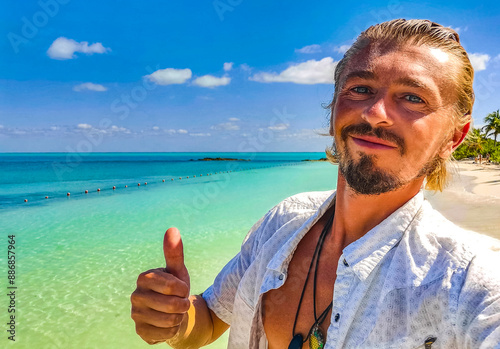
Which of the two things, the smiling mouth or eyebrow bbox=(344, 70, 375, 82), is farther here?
eyebrow bbox=(344, 70, 375, 82)

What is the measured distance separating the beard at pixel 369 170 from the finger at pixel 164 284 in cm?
76

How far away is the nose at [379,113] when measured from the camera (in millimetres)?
1297

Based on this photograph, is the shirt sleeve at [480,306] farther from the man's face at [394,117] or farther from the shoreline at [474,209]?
the shoreline at [474,209]

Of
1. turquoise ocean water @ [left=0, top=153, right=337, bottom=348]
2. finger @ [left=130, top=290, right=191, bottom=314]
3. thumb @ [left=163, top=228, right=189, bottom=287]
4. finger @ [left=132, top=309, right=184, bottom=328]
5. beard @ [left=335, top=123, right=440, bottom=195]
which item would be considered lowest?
turquoise ocean water @ [left=0, top=153, right=337, bottom=348]

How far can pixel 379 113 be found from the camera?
1.30 meters

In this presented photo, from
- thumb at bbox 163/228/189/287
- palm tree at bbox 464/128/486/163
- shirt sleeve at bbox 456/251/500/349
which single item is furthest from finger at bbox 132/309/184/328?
palm tree at bbox 464/128/486/163

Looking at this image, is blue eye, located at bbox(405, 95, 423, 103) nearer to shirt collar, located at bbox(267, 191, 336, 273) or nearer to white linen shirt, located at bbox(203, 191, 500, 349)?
white linen shirt, located at bbox(203, 191, 500, 349)

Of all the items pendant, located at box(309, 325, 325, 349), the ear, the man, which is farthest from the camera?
the ear

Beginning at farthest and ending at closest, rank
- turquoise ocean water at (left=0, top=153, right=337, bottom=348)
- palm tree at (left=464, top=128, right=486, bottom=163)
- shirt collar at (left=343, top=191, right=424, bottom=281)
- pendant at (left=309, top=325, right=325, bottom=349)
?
1. turquoise ocean water at (left=0, top=153, right=337, bottom=348)
2. palm tree at (left=464, top=128, right=486, bottom=163)
3. pendant at (left=309, top=325, right=325, bottom=349)
4. shirt collar at (left=343, top=191, right=424, bottom=281)

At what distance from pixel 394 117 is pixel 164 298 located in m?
→ 1.06

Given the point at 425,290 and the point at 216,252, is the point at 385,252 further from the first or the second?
the point at 216,252

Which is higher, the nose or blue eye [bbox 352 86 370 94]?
blue eye [bbox 352 86 370 94]

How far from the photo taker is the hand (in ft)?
4.17

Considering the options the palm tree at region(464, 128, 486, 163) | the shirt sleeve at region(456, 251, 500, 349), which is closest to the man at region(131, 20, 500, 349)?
the shirt sleeve at region(456, 251, 500, 349)
